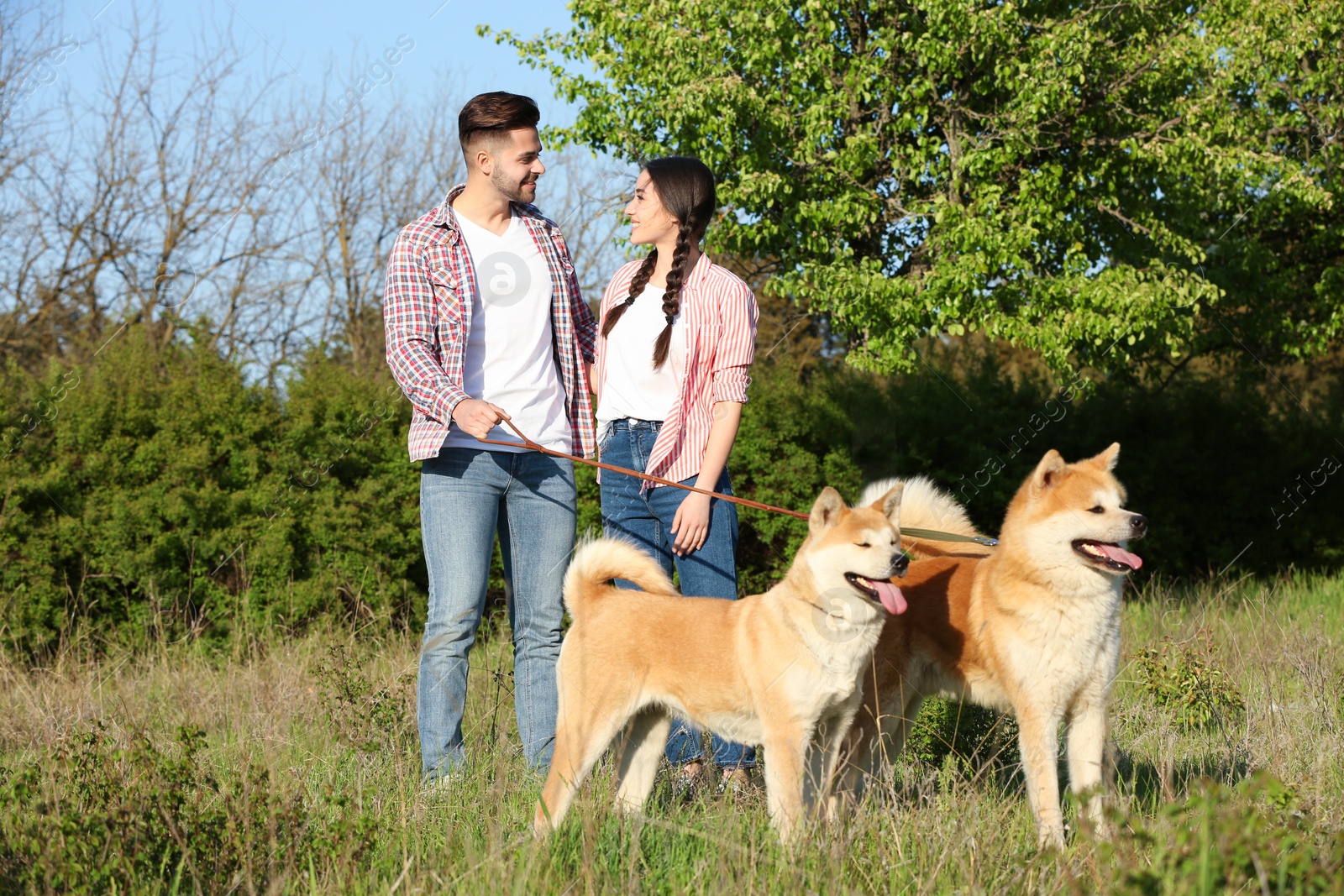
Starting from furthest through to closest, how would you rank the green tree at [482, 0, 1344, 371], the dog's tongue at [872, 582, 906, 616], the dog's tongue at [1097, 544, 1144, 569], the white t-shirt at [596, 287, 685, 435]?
the green tree at [482, 0, 1344, 371]
the white t-shirt at [596, 287, 685, 435]
the dog's tongue at [1097, 544, 1144, 569]
the dog's tongue at [872, 582, 906, 616]

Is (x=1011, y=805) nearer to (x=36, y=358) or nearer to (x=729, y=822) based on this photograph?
(x=729, y=822)

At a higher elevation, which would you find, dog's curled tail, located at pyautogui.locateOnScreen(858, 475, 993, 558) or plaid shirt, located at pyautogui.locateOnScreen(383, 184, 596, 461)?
plaid shirt, located at pyautogui.locateOnScreen(383, 184, 596, 461)

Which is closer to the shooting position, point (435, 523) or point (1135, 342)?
point (435, 523)

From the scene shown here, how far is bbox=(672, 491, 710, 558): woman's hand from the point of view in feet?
12.2

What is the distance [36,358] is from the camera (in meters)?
12.1

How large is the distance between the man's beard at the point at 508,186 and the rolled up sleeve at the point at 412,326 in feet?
1.24

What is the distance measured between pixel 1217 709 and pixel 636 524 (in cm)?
303

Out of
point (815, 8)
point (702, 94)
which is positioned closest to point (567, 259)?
point (702, 94)

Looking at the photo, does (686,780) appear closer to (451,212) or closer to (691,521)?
(691,521)

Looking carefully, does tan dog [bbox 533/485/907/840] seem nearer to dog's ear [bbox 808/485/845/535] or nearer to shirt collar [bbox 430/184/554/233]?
dog's ear [bbox 808/485/845/535]

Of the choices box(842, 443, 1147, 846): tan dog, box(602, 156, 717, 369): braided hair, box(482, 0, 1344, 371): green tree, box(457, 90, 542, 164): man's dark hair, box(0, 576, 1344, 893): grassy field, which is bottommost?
box(0, 576, 1344, 893): grassy field

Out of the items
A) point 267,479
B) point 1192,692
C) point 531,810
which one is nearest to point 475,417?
point 531,810

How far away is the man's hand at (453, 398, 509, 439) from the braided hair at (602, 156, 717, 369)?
669 mm

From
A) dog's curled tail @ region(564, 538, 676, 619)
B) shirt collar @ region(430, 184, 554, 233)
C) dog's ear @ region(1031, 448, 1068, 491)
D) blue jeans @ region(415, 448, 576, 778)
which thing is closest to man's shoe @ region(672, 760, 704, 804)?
blue jeans @ region(415, 448, 576, 778)
